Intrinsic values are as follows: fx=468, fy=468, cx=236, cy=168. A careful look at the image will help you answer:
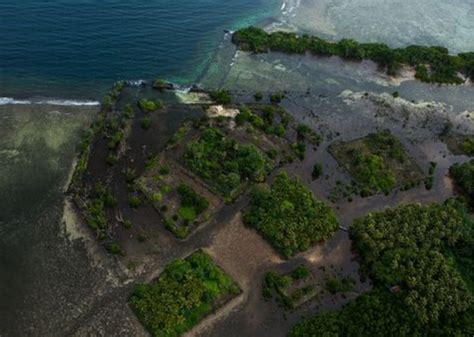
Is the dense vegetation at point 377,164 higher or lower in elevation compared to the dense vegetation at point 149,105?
lower

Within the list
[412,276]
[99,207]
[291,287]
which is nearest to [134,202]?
[99,207]

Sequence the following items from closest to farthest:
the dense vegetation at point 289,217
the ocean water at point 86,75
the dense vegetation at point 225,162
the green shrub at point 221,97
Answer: the ocean water at point 86,75
the dense vegetation at point 289,217
the dense vegetation at point 225,162
the green shrub at point 221,97

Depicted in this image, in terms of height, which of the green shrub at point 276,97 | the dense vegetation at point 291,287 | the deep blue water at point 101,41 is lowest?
the dense vegetation at point 291,287

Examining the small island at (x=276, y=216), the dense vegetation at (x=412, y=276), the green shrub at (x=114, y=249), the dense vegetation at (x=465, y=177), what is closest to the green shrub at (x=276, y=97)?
the small island at (x=276, y=216)

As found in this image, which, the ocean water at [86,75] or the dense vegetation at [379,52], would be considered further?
the dense vegetation at [379,52]

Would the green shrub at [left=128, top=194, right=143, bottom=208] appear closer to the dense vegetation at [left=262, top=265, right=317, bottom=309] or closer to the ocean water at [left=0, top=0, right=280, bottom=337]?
the ocean water at [left=0, top=0, right=280, bottom=337]

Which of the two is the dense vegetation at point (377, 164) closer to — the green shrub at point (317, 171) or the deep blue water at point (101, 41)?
the green shrub at point (317, 171)

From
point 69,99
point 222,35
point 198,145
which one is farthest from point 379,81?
point 69,99
